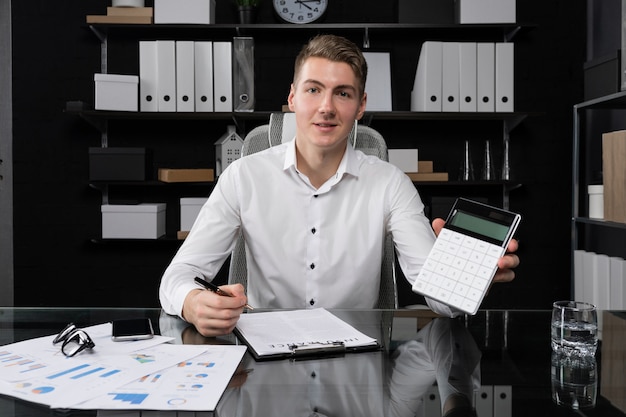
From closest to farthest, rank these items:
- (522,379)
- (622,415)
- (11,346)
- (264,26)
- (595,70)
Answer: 1. (622,415)
2. (522,379)
3. (11,346)
4. (595,70)
5. (264,26)

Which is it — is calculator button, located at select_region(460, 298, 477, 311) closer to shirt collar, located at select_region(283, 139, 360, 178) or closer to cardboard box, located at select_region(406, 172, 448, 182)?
shirt collar, located at select_region(283, 139, 360, 178)

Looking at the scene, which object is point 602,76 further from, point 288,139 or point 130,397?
point 130,397

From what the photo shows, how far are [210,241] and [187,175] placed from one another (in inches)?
60.7

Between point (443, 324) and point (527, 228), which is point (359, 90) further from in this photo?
point (527, 228)

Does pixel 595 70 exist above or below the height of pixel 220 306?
above

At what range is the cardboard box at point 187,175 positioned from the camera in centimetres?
296

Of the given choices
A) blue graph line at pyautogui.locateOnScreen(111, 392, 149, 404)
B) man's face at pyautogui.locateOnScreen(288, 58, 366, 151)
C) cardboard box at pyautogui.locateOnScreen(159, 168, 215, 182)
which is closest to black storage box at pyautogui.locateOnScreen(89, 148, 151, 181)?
cardboard box at pyautogui.locateOnScreen(159, 168, 215, 182)

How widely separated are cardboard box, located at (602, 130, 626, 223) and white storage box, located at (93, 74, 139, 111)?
2.08 m

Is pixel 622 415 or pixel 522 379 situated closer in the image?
pixel 622 415

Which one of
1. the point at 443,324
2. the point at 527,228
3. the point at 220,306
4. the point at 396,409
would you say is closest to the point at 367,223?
the point at 443,324

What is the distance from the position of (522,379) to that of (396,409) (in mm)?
217

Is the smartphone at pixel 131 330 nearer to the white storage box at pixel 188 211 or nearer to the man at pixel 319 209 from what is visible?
the man at pixel 319 209

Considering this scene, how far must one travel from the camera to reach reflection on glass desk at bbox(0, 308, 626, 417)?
714mm

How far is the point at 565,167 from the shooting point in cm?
320
